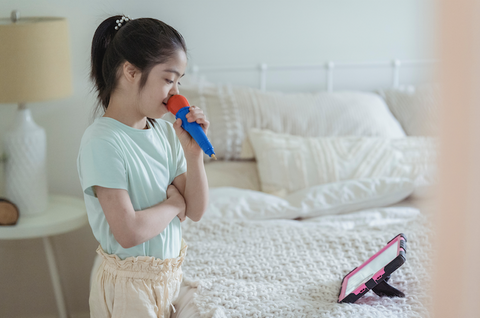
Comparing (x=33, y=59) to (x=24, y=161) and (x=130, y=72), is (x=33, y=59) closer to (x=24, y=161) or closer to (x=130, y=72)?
(x=24, y=161)

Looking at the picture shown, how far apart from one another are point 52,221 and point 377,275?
0.99 metres

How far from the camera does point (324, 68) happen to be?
2113 mm

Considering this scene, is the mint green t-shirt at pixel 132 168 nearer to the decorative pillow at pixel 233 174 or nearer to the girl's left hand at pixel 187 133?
the girl's left hand at pixel 187 133

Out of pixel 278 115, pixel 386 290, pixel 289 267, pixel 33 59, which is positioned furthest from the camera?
pixel 278 115

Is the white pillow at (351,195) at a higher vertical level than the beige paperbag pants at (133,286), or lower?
lower

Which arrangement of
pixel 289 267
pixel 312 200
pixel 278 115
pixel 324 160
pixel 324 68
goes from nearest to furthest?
pixel 289 267
pixel 312 200
pixel 324 160
pixel 278 115
pixel 324 68

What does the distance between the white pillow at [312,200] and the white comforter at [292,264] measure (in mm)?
26

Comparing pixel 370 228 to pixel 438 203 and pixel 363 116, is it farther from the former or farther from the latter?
pixel 438 203

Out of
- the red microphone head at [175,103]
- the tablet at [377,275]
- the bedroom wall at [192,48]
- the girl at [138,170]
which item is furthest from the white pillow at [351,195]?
the red microphone head at [175,103]

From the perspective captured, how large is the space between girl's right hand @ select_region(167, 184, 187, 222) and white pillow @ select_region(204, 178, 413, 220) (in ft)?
1.73

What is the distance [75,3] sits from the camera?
1277mm

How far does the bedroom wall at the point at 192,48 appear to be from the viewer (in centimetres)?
132

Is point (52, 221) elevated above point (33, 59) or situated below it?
below

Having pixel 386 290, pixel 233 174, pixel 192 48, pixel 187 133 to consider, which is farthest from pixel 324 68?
pixel 187 133
